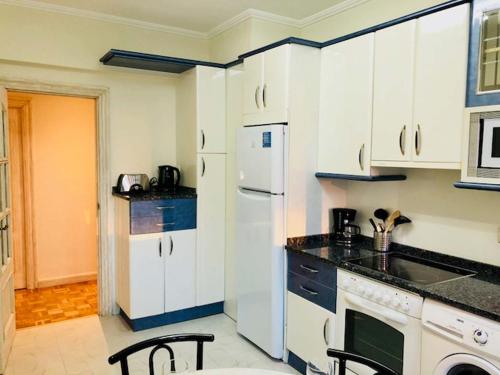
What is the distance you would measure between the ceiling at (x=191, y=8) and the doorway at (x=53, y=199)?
54.0 inches

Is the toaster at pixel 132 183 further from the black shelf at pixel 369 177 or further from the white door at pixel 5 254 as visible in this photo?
the black shelf at pixel 369 177

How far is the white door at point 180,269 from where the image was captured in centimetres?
356

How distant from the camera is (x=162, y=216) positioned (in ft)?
11.5

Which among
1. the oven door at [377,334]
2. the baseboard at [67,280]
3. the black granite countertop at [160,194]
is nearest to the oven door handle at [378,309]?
the oven door at [377,334]

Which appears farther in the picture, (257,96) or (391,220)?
(257,96)

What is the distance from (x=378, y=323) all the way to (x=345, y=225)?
0.91 m

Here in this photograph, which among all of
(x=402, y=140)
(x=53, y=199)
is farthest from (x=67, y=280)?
(x=402, y=140)

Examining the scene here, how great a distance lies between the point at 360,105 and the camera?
2.63 meters

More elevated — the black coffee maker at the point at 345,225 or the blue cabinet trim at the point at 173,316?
the black coffee maker at the point at 345,225

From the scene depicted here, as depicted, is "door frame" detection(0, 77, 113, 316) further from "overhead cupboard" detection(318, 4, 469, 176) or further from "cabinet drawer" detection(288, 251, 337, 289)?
"overhead cupboard" detection(318, 4, 469, 176)

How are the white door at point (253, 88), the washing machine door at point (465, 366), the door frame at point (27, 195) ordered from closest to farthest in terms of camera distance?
the washing machine door at point (465, 366) < the white door at point (253, 88) < the door frame at point (27, 195)

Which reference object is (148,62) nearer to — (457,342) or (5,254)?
(5,254)

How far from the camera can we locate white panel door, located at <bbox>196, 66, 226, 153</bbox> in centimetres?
358

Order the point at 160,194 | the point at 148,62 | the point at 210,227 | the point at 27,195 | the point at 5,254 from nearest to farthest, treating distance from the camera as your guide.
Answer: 1. the point at 5,254
2. the point at 148,62
3. the point at 160,194
4. the point at 210,227
5. the point at 27,195
